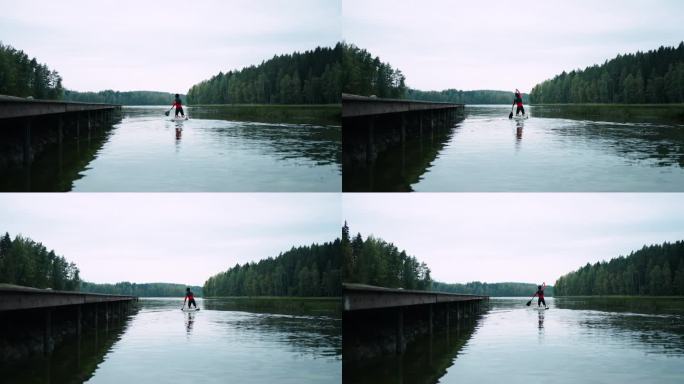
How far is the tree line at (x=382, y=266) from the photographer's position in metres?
81.9

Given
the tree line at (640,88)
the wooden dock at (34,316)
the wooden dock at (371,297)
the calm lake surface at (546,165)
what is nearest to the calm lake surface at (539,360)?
the wooden dock at (371,297)

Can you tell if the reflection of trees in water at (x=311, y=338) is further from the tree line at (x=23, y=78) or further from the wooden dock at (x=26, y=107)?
the tree line at (x=23, y=78)

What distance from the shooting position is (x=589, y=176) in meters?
32.8

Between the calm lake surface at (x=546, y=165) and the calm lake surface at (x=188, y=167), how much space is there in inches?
152

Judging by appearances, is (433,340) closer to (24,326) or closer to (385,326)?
(385,326)

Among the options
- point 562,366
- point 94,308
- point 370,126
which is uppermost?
point 370,126

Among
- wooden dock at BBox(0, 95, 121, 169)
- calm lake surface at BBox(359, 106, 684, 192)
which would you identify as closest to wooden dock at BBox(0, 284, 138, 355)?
wooden dock at BBox(0, 95, 121, 169)

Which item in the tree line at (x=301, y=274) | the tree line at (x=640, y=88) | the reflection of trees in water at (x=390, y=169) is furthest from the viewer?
the tree line at (x=640, y=88)

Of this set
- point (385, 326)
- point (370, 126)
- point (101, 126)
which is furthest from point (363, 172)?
point (101, 126)

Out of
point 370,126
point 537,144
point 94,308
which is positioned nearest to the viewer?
point 370,126

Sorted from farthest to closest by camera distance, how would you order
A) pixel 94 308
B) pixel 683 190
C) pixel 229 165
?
pixel 94 308, pixel 229 165, pixel 683 190

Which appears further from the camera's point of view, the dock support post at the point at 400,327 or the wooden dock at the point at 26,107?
the dock support post at the point at 400,327

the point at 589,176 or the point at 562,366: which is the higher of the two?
the point at 589,176

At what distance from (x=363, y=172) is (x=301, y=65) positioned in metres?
123
